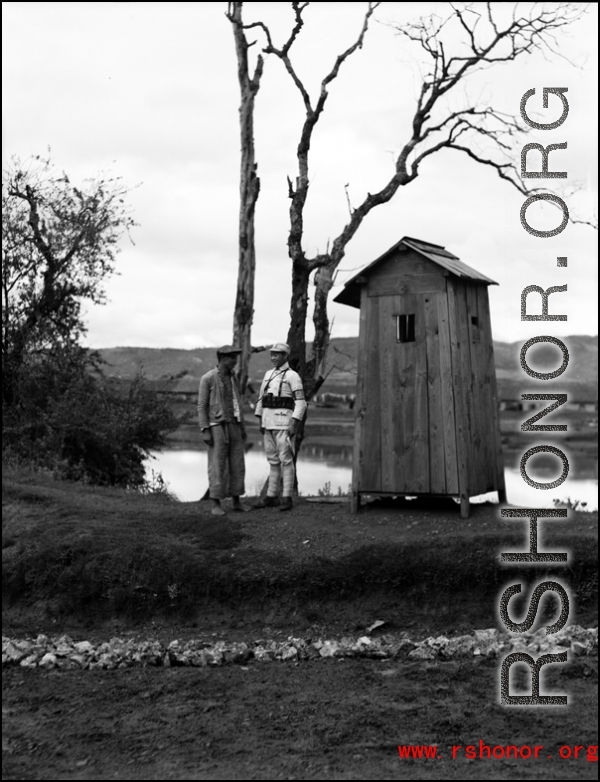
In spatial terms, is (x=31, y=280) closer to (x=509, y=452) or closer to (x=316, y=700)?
(x=316, y=700)

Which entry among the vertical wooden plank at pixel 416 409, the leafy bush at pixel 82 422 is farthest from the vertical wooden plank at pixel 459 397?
the leafy bush at pixel 82 422

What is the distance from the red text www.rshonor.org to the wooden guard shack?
5.36 metres

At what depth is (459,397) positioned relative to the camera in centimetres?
Answer: 1094

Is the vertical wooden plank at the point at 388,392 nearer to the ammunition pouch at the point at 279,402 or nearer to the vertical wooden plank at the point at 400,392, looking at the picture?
the vertical wooden plank at the point at 400,392

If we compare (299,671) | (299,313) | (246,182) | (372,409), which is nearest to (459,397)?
(372,409)

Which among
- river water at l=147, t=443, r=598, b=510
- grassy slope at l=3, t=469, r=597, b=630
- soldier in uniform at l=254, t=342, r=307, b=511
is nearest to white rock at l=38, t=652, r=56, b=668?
grassy slope at l=3, t=469, r=597, b=630

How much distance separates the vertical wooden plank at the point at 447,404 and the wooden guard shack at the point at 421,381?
0.04 feet

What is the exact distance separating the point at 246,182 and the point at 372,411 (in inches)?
266

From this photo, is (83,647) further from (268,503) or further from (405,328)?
(405,328)

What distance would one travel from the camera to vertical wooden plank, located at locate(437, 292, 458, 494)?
10891 mm

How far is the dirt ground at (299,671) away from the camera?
554 cm

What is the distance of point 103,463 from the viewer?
747 inches

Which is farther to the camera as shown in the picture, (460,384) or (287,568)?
(460,384)

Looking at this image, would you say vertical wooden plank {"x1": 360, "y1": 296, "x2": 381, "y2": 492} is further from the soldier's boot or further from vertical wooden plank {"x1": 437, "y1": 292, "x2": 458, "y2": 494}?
the soldier's boot
